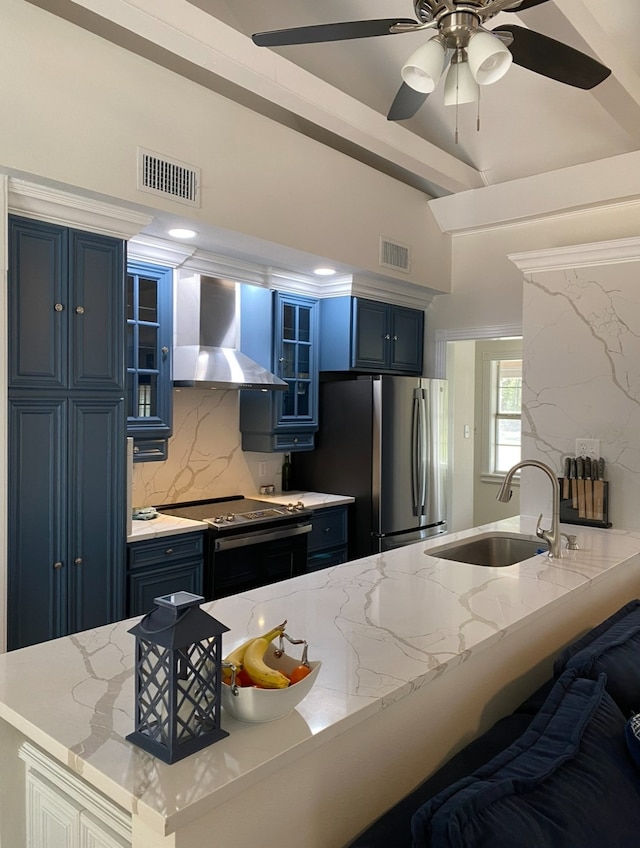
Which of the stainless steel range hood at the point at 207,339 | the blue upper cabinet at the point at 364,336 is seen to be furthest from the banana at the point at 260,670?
the blue upper cabinet at the point at 364,336

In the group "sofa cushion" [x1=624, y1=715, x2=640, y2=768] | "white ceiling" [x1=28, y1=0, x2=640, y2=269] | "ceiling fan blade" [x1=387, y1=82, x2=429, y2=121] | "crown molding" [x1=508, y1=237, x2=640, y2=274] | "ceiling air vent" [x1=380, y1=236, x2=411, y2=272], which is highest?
"white ceiling" [x1=28, y1=0, x2=640, y2=269]

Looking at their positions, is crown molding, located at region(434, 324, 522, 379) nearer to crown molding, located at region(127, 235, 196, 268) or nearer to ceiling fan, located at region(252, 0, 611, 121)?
crown molding, located at region(127, 235, 196, 268)

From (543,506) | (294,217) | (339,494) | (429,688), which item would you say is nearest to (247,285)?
(294,217)

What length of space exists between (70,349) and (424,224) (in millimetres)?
2803

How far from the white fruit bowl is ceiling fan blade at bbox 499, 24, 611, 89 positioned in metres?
1.95

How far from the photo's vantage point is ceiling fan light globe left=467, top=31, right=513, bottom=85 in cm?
188

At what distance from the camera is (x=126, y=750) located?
3.58 feet

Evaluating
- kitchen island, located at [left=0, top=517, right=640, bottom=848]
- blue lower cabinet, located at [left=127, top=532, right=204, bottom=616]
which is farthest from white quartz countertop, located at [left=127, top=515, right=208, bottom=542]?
kitchen island, located at [left=0, top=517, right=640, bottom=848]

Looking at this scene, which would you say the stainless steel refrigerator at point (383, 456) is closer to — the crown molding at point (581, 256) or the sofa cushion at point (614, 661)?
the crown molding at point (581, 256)

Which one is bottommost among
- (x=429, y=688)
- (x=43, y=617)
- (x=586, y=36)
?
(x=43, y=617)

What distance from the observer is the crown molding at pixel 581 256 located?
10.7 ft

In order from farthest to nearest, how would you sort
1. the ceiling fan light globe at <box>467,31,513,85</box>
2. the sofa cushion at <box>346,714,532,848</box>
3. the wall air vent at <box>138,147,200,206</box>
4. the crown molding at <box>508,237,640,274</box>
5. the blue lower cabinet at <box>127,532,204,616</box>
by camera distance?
1. the crown molding at <box>508,237,640,274</box>
2. the blue lower cabinet at <box>127,532,204,616</box>
3. the wall air vent at <box>138,147,200,206</box>
4. the ceiling fan light globe at <box>467,31,513,85</box>
5. the sofa cushion at <box>346,714,532,848</box>

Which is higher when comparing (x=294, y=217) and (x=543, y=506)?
(x=294, y=217)

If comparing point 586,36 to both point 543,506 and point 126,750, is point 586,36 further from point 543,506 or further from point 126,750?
point 126,750
